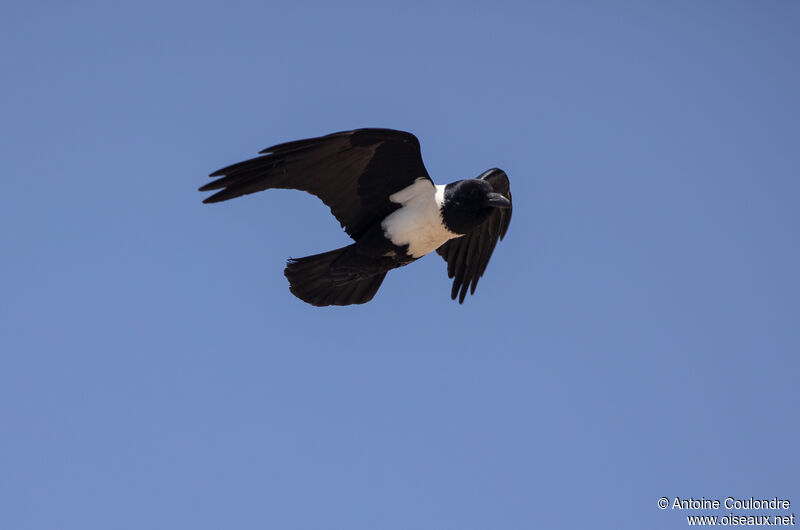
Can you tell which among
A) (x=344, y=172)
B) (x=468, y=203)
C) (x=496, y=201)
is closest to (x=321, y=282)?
(x=344, y=172)

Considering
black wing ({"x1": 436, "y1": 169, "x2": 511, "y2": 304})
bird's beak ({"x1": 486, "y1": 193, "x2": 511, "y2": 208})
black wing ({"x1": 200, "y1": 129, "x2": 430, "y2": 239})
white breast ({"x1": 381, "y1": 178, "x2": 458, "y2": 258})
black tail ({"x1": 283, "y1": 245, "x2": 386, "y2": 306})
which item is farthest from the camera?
black wing ({"x1": 436, "y1": 169, "x2": 511, "y2": 304})

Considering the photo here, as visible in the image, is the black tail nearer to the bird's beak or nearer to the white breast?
the white breast

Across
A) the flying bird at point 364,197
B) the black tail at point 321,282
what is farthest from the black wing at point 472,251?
the black tail at point 321,282

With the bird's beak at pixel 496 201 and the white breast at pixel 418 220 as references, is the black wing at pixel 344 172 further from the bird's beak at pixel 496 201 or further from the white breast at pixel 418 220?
the bird's beak at pixel 496 201

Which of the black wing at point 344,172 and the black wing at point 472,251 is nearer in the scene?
the black wing at point 344,172

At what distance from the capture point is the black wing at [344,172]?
1041cm

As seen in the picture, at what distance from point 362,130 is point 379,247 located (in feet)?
3.93

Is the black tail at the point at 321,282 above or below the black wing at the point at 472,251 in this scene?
below

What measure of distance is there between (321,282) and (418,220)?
4.01 ft

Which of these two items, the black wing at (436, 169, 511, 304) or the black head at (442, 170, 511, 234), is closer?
the black head at (442, 170, 511, 234)

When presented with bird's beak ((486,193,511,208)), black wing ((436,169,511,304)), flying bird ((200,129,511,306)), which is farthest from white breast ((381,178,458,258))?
A: black wing ((436,169,511,304))

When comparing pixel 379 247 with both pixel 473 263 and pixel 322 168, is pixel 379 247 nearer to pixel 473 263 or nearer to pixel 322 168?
pixel 322 168

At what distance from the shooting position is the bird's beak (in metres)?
10.5

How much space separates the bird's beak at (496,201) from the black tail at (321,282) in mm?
1552
